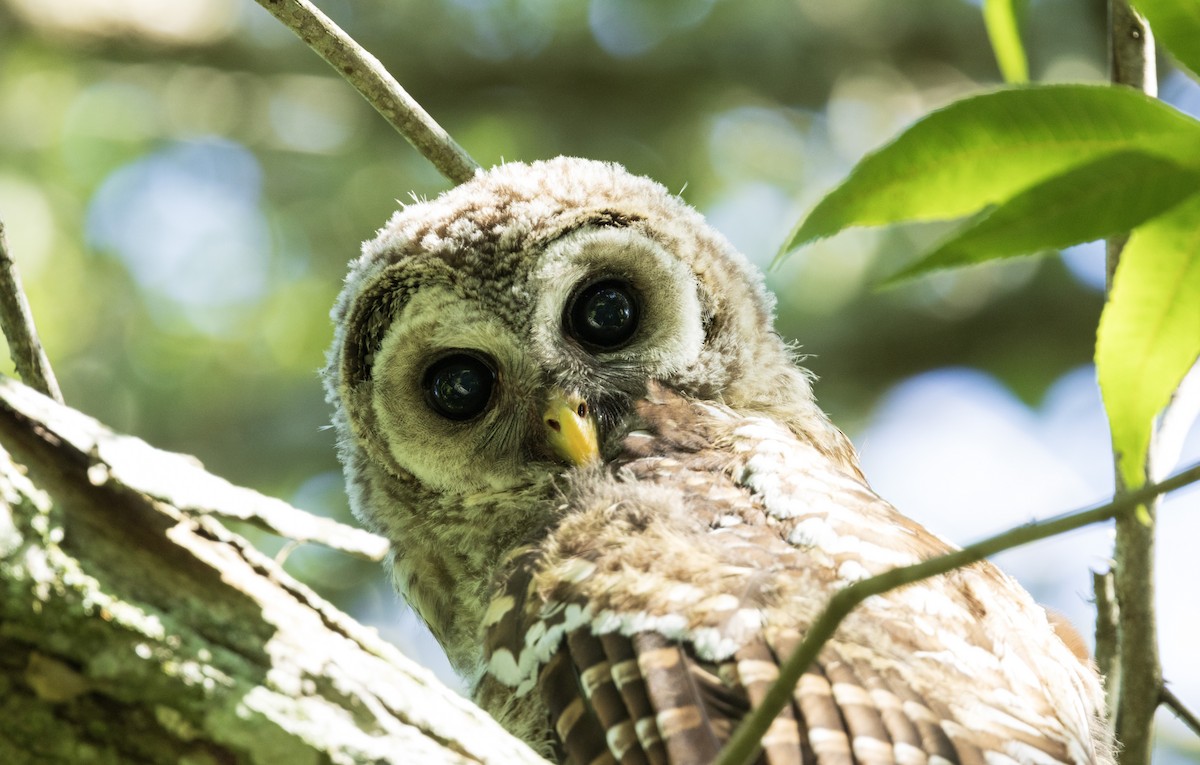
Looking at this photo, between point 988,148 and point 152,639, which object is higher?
point 988,148

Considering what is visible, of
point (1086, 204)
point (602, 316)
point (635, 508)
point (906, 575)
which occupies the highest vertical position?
point (602, 316)

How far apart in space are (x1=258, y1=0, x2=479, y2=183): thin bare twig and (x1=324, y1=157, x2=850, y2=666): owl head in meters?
0.17

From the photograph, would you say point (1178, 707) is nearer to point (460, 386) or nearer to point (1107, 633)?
point (1107, 633)

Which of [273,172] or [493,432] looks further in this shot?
[273,172]

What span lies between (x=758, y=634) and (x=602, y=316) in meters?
1.25

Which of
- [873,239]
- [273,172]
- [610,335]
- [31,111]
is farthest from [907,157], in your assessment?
[31,111]

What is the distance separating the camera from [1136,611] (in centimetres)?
236

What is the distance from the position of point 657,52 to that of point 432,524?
5248mm

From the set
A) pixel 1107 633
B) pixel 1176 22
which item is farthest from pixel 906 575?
pixel 1107 633

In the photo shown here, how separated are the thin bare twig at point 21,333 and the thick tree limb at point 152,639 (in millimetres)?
449

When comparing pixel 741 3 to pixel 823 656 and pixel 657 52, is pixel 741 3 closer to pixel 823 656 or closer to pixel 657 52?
pixel 657 52

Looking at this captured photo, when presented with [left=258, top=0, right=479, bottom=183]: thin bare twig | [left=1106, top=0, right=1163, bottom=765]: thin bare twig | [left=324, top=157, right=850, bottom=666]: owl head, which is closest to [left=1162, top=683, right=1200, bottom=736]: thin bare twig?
[left=1106, top=0, right=1163, bottom=765]: thin bare twig

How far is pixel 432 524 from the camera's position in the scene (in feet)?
10.3

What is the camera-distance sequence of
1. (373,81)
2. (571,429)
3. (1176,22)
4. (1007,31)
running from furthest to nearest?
(571,429)
(373,81)
(1007,31)
(1176,22)
